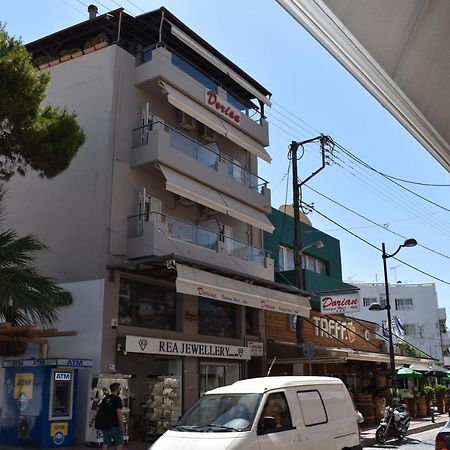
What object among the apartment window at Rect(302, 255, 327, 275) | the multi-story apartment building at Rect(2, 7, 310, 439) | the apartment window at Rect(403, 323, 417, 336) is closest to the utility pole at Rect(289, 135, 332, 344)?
the multi-story apartment building at Rect(2, 7, 310, 439)

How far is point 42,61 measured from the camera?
2225cm

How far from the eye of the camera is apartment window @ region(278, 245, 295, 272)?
28044mm

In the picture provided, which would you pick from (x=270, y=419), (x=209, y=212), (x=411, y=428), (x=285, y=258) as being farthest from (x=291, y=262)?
(x=270, y=419)

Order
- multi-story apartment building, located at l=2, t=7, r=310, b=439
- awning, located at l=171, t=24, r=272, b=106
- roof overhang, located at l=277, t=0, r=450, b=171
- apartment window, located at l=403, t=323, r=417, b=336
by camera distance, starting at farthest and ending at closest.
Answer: apartment window, located at l=403, t=323, r=417, b=336, awning, located at l=171, t=24, r=272, b=106, multi-story apartment building, located at l=2, t=7, r=310, b=439, roof overhang, located at l=277, t=0, r=450, b=171

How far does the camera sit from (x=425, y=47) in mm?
2982

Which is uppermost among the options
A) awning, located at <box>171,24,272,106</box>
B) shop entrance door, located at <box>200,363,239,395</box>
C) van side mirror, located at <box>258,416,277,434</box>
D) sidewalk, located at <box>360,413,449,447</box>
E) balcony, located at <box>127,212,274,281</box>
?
awning, located at <box>171,24,272,106</box>

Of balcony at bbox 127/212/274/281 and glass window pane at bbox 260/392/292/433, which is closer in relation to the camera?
glass window pane at bbox 260/392/292/433

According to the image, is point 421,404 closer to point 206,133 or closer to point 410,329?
point 206,133

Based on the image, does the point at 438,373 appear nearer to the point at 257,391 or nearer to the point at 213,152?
the point at 213,152

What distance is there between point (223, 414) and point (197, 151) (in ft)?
45.6

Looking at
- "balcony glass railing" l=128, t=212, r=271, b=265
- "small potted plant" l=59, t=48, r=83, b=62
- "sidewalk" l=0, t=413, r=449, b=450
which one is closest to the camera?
"sidewalk" l=0, t=413, r=449, b=450

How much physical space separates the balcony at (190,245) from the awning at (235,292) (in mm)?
1293

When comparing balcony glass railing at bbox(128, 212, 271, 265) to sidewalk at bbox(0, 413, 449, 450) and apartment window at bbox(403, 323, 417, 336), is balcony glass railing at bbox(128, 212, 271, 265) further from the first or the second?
apartment window at bbox(403, 323, 417, 336)

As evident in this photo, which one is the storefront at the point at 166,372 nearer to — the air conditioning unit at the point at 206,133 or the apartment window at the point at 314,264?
the air conditioning unit at the point at 206,133
